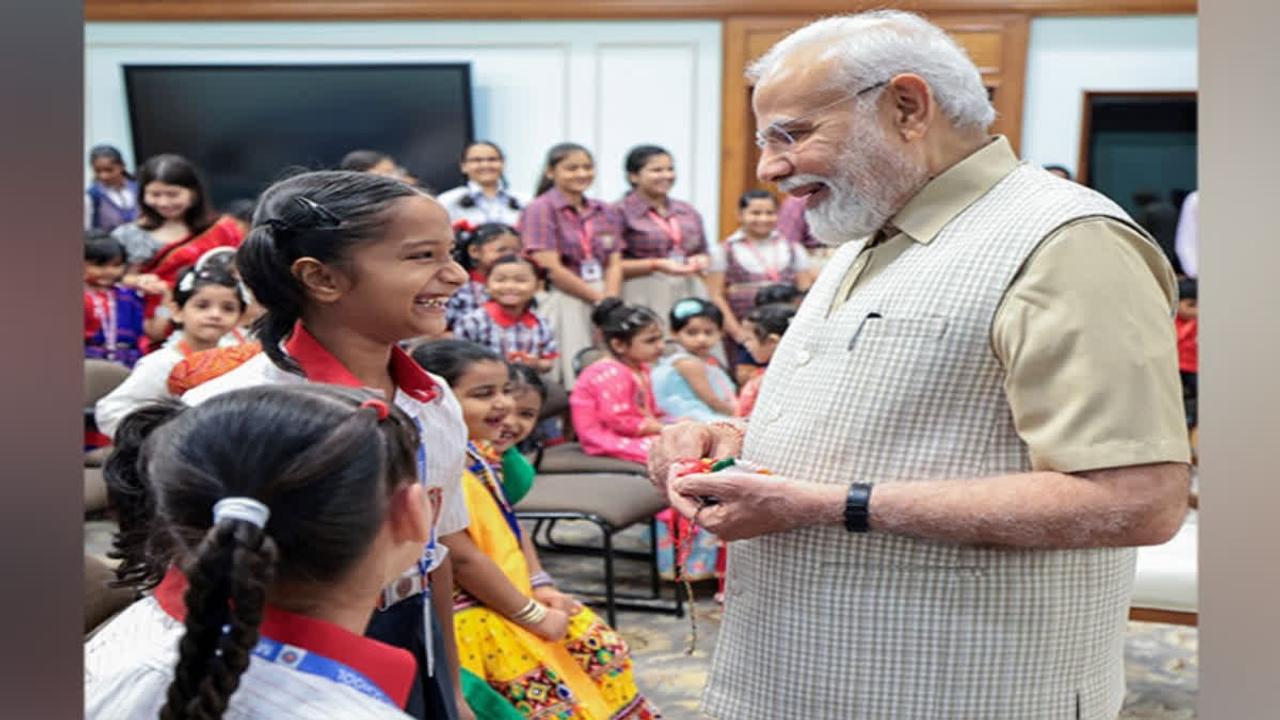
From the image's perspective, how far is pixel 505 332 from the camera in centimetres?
480

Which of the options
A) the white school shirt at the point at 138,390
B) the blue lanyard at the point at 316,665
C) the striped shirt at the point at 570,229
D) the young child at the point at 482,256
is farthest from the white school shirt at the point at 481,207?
the blue lanyard at the point at 316,665

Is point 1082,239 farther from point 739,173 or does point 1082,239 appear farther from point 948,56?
point 739,173

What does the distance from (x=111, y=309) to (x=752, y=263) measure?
2.90 metres

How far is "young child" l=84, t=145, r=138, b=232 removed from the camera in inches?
275

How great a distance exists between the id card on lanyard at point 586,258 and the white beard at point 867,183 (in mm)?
4148

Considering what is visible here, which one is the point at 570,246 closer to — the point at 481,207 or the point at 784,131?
the point at 481,207

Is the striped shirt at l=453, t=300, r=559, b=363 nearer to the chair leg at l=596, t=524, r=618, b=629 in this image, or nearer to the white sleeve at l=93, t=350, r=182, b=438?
the chair leg at l=596, t=524, r=618, b=629

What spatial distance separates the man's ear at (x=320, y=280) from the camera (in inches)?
58.6

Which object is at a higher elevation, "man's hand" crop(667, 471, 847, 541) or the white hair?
the white hair

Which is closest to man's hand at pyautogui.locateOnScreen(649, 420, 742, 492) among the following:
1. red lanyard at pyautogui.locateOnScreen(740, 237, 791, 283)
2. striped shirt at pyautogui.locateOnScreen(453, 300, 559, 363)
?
striped shirt at pyautogui.locateOnScreen(453, 300, 559, 363)

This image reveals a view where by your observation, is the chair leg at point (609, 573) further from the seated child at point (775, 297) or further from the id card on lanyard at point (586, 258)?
the id card on lanyard at point (586, 258)

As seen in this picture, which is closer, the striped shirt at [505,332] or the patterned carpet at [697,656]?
the patterned carpet at [697,656]

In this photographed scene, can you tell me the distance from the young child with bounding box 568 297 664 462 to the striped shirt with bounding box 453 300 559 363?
1.21ft

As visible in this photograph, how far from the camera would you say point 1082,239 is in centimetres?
121
